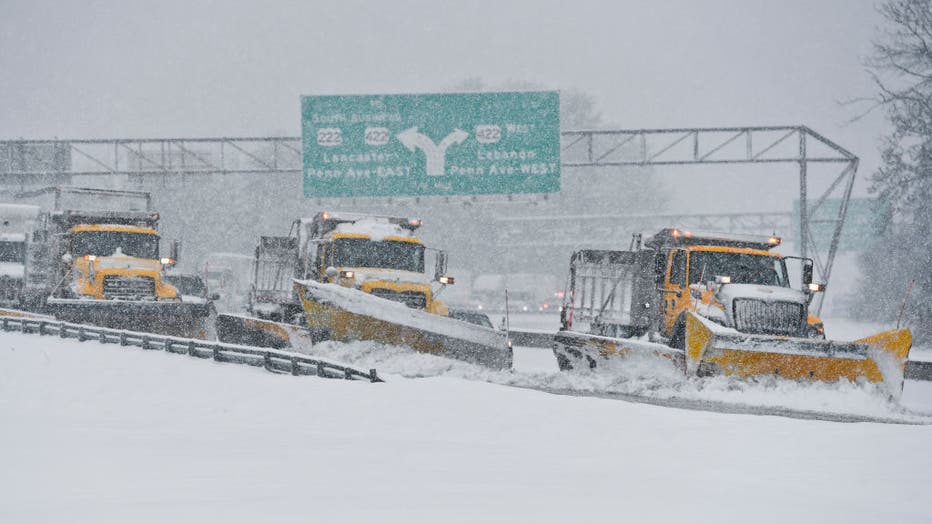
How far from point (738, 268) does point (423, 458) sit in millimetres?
8889

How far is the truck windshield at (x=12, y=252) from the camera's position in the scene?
34.2 m

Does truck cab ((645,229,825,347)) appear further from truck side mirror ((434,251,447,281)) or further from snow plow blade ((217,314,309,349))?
snow plow blade ((217,314,309,349))

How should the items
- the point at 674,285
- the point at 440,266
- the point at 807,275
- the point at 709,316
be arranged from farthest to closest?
the point at 440,266
the point at 674,285
the point at 807,275
the point at 709,316

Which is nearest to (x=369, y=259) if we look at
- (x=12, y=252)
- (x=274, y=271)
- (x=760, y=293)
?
(x=274, y=271)

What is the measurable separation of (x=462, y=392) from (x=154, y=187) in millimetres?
70014

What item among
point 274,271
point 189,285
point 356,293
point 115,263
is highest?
point 115,263

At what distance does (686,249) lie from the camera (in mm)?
18547

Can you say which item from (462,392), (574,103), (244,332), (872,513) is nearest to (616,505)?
(872,513)

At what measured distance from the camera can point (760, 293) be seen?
57.2 feet

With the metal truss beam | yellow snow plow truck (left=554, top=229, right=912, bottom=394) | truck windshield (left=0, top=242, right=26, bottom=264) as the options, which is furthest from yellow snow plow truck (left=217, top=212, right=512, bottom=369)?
truck windshield (left=0, top=242, right=26, bottom=264)

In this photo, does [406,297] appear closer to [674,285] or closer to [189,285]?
[674,285]

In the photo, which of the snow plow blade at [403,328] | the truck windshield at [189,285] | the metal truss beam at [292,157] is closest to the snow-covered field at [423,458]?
the snow plow blade at [403,328]

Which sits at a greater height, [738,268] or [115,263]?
[738,268]

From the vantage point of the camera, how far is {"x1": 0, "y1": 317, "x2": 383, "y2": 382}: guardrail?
17938 mm
